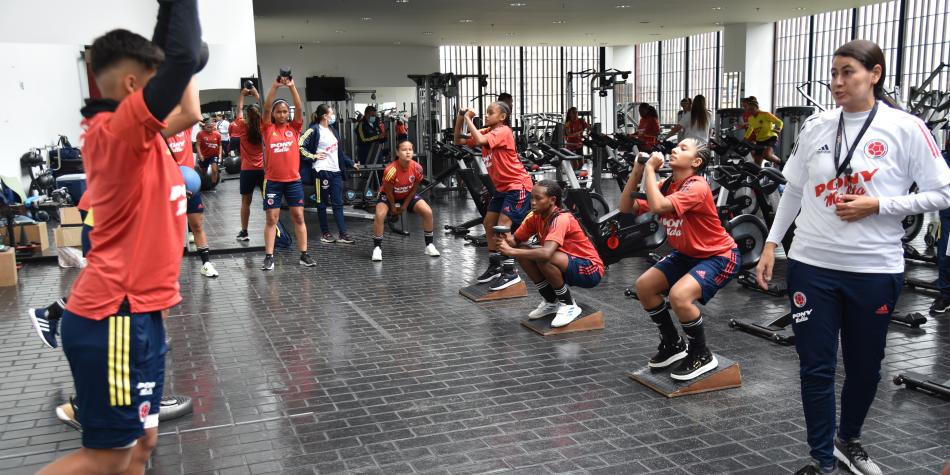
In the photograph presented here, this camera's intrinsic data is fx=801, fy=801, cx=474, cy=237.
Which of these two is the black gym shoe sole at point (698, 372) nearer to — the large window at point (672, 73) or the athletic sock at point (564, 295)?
the athletic sock at point (564, 295)

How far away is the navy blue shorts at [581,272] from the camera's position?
5.20 m

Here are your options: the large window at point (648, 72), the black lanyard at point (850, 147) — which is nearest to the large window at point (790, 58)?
the large window at point (648, 72)

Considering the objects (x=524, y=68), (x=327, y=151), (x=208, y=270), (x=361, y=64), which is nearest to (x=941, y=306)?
(x=208, y=270)

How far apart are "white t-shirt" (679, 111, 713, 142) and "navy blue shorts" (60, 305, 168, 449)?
9.94 m

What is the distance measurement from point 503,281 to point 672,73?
2084 centimetres

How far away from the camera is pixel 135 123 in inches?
73.4

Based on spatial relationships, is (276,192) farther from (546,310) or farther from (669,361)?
(669,361)

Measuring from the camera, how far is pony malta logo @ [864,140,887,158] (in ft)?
8.96

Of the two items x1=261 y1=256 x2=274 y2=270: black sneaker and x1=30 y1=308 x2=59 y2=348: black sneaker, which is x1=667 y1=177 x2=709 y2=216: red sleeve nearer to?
x1=30 y1=308 x2=59 y2=348: black sneaker

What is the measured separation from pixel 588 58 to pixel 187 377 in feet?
82.7

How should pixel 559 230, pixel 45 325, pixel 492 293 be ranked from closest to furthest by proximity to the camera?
pixel 45 325
pixel 559 230
pixel 492 293

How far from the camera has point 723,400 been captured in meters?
3.98

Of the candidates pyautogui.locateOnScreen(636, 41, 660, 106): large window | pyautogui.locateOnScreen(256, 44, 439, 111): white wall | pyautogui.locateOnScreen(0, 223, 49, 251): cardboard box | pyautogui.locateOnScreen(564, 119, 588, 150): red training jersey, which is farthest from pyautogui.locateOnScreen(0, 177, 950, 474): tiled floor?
pyautogui.locateOnScreen(636, 41, 660, 106): large window

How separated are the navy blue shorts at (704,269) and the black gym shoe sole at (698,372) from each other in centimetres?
32
